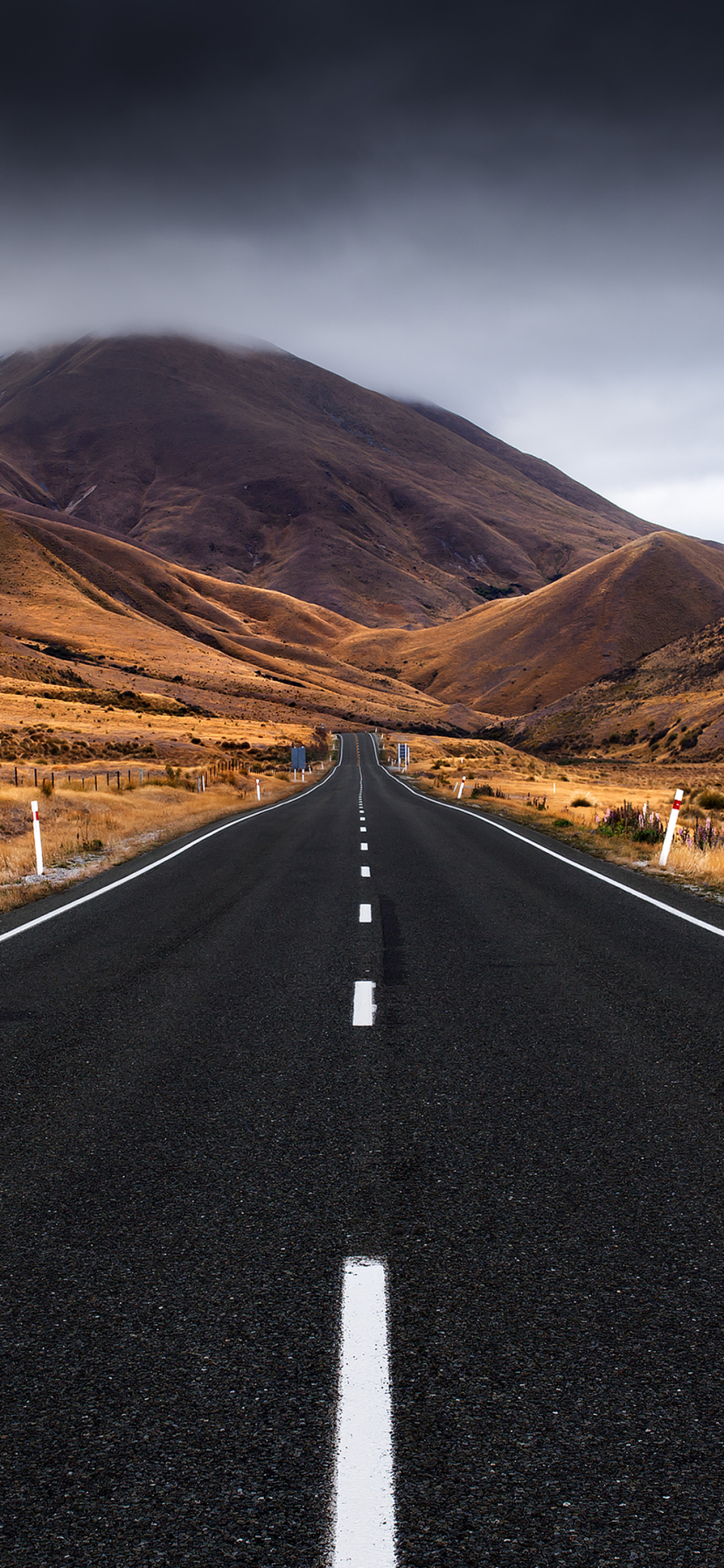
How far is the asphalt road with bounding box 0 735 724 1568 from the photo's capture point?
93.2 inches

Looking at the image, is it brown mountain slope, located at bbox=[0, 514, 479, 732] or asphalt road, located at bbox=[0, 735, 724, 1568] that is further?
brown mountain slope, located at bbox=[0, 514, 479, 732]

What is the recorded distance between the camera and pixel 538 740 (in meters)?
99.0

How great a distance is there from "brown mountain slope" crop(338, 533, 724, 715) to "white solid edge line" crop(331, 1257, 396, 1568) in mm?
119807

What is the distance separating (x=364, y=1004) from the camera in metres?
7.05

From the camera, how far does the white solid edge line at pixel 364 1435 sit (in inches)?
88.0

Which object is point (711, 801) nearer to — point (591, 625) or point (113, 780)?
point (113, 780)

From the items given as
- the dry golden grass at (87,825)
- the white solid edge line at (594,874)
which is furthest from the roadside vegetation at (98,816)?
the white solid edge line at (594,874)

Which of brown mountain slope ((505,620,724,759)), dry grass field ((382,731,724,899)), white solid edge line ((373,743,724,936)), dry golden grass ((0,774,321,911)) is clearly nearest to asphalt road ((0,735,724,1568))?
white solid edge line ((373,743,724,936))

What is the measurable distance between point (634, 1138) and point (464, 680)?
154 meters

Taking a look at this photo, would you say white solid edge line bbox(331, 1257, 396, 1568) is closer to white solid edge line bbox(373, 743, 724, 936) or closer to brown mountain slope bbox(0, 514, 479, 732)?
white solid edge line bbox(373, 743, 724, 936)

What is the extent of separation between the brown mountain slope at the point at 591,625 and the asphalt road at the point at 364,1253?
11655 cm

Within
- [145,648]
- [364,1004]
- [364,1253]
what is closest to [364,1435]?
[364,1253]

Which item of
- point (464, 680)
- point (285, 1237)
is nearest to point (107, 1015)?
point (285, 1237)

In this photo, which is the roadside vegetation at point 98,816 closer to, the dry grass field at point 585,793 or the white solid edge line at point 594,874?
the white solid edge line at point 594,874
